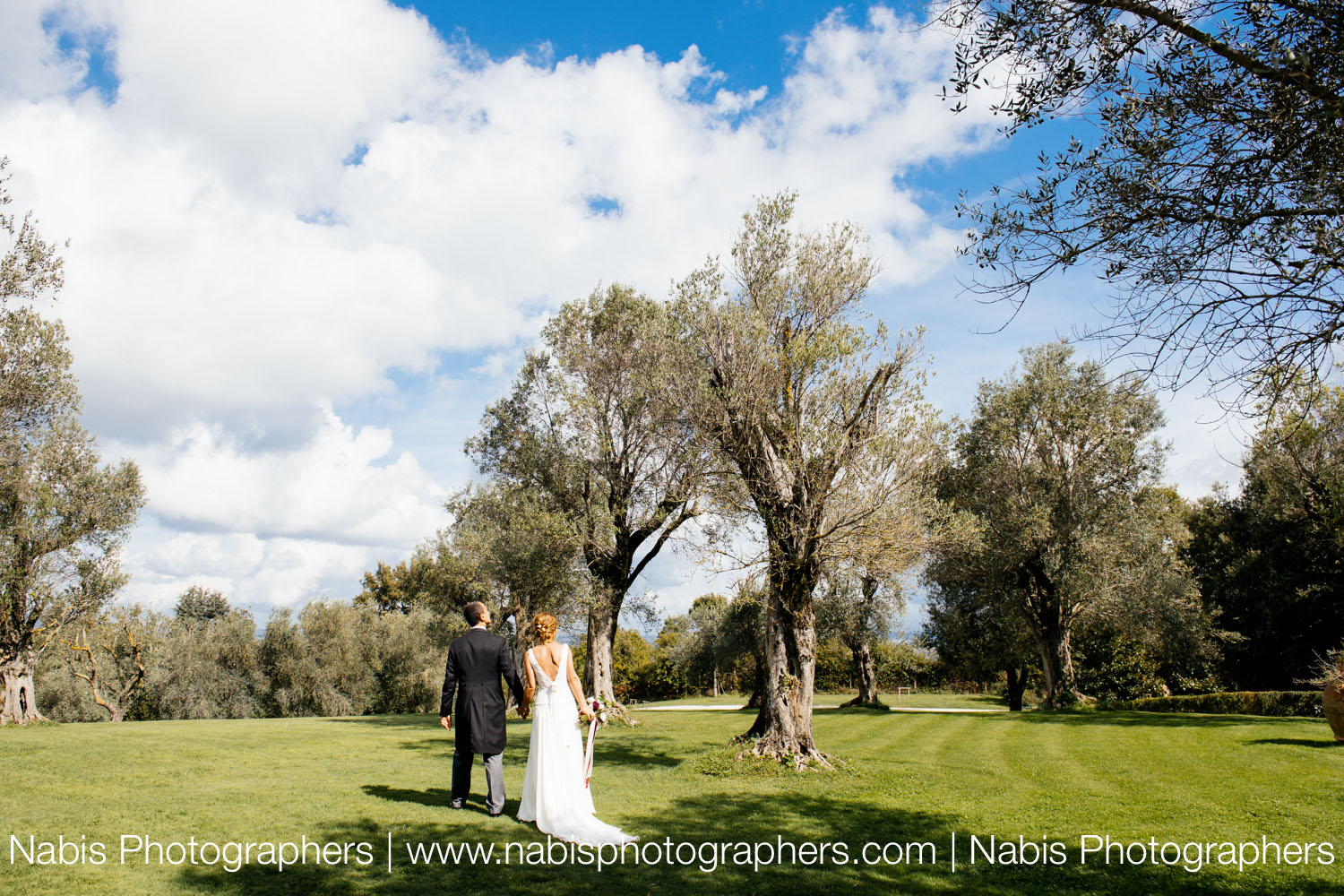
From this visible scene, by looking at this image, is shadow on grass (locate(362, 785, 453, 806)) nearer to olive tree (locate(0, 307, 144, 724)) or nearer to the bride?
the bride

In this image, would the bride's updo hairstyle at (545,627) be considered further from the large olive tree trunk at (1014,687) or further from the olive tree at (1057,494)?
the large olive tree trunk at (1014,687)

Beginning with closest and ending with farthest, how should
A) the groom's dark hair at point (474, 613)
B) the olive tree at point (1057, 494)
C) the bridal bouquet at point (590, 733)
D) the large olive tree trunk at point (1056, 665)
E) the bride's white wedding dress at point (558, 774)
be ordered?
the bride's white wedding dress at point (558, 774), the bridal bouquet at point (590, 733), the groom's dark hair at point (474, 613), the olive tree at point (1057, 494), the large olive tree trunk at point (1056, 665)

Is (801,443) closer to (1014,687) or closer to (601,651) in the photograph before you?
(601,651)

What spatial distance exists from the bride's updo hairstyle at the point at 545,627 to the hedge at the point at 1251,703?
27301 millimetres

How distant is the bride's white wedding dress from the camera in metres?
8.05

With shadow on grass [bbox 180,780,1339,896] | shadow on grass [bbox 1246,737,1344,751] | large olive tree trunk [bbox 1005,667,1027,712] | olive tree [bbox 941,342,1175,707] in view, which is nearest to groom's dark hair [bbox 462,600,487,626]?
shadow on grass [bbox 180,780,1339,896]

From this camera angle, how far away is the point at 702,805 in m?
10.6

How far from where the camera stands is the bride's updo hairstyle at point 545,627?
8891mm

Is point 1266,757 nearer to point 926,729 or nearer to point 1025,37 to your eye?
point 926,729

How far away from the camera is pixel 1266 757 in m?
14.5

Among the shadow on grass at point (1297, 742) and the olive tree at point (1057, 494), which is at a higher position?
the olive tree at point (1057, 494)

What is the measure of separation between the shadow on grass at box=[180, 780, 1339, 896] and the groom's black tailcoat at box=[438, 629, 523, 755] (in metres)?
0.92

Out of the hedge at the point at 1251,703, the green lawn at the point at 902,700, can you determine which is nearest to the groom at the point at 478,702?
the hedge at the point at 1251,703

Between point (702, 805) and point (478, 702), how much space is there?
12.8 feet
